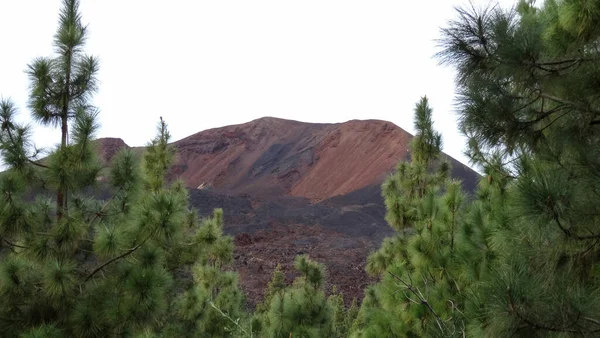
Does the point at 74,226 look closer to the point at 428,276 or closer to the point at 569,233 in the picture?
the point at 428,276

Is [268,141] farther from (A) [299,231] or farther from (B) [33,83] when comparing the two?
(B) [33,83]

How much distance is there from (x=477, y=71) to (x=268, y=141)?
78.9 m

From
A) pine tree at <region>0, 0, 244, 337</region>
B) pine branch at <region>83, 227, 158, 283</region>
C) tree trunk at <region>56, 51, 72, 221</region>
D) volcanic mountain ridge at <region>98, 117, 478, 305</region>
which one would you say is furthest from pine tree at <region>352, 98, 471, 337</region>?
volcanic mountain ridge at <region>98, 117, 478, 305</region>

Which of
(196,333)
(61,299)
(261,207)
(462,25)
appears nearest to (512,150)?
(462,25)

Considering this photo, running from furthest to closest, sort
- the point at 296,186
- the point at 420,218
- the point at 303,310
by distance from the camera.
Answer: the point at 296,186
the point at 420,218
the point at 303,310

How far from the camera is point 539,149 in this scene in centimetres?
338

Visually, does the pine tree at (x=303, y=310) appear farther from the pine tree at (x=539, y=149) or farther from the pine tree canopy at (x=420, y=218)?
the pine tree at (x=539, y=149)

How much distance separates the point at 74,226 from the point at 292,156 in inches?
2754

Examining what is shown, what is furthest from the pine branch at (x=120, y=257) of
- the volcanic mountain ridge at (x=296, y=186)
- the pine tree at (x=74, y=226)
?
the volcanic mountain ridge at (x=296, y=186)

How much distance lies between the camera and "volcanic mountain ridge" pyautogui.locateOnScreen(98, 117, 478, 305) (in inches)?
1383

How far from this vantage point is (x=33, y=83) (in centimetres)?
549

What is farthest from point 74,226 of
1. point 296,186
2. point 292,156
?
point 292,156

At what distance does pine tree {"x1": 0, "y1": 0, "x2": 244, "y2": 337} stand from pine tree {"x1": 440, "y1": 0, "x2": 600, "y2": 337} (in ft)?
9.06

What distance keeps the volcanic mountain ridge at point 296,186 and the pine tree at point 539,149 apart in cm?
1959
